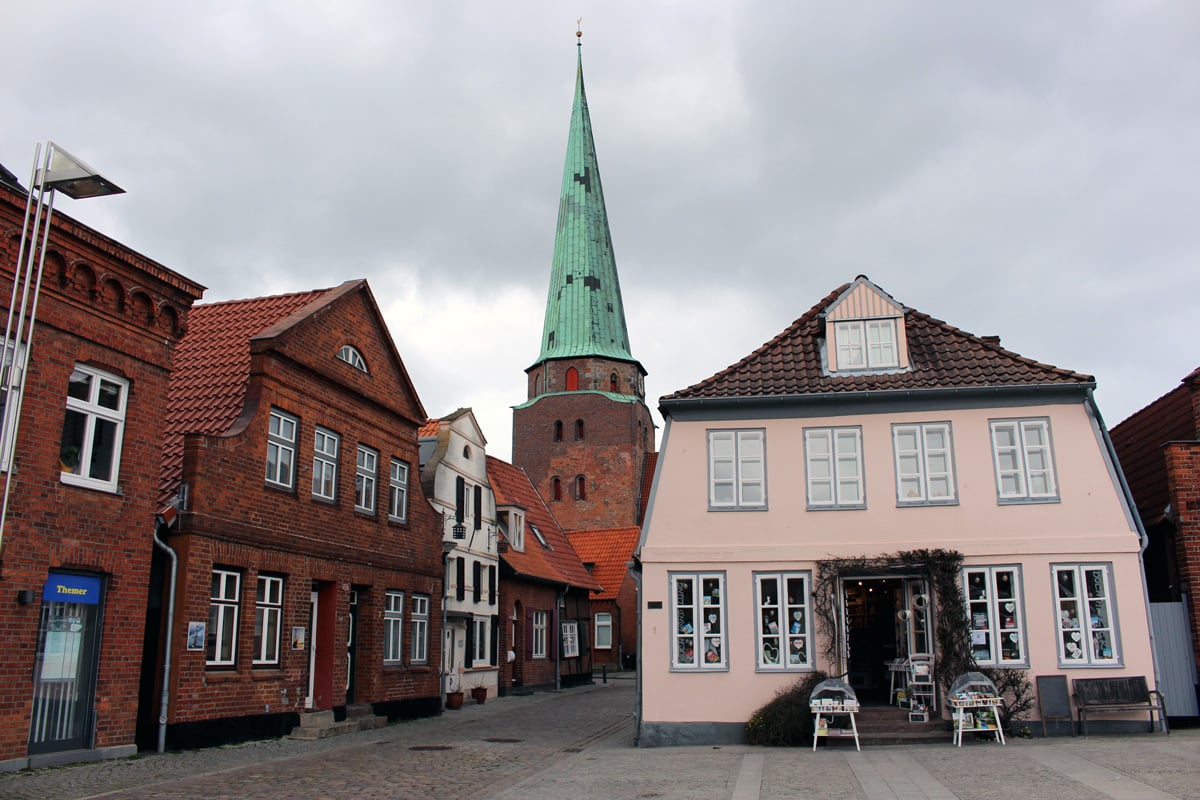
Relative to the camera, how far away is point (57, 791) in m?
11.4

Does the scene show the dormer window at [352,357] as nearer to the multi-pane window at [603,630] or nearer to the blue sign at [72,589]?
the blue sign at [72,589]

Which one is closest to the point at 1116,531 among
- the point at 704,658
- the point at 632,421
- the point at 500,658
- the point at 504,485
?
the point at 704,658

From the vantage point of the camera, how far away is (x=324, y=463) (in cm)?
1994

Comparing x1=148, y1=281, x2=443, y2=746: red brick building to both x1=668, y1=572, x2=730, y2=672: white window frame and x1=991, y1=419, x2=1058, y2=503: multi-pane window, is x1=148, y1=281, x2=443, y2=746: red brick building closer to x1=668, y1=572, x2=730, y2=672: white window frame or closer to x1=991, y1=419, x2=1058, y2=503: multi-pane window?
x1=668, y1=572, x2=730, y2=672: white window frame

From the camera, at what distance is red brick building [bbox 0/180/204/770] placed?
12.8 meters

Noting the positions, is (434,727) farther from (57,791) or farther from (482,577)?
(57,791)

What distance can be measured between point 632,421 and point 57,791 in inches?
1954

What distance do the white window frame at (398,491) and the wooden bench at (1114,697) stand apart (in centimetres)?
1375

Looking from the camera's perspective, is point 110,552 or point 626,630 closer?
point 110,552

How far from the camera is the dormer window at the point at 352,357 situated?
20656 mm

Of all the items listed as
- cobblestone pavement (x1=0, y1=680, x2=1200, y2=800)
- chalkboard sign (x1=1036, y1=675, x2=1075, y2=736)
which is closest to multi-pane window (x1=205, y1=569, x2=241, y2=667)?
cobblestone pavement (x1=0, y1=680, x2=1200, y2=800)

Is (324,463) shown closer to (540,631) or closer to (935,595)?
(935,595)

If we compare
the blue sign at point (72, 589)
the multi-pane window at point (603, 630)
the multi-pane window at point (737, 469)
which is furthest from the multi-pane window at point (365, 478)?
the multi-pane window at point (603, 630)

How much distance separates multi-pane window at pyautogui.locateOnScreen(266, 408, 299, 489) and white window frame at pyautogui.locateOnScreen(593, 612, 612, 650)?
31823 millimetres
